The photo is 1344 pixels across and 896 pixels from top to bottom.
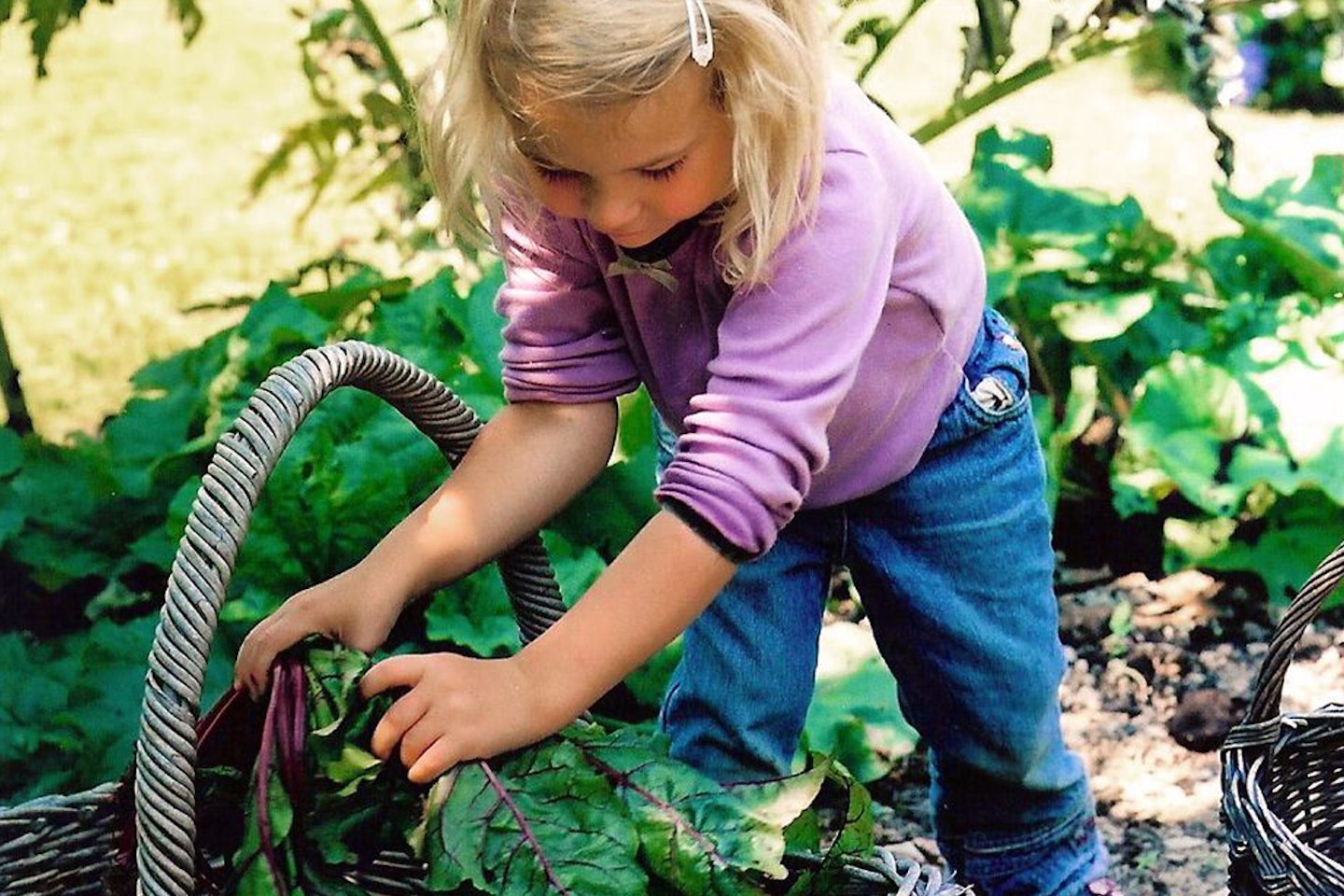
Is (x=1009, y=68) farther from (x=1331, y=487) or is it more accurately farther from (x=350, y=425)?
(x=350, y=425)

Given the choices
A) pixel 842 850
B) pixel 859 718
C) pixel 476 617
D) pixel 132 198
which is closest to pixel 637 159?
pixel 842 850

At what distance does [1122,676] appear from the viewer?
9.40ft

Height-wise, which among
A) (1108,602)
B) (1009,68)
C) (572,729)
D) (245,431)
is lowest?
(1009,68)

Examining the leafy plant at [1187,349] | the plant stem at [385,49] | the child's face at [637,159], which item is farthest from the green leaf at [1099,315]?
the child's face at [637,159]

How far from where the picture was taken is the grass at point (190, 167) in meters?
4.32

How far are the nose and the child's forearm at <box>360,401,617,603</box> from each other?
362mm

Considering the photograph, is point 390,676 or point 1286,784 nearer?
point 390,676

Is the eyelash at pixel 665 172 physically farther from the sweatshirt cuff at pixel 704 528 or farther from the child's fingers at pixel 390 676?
the child's fingers at pixel 390 676

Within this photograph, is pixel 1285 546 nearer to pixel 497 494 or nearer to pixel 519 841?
pixel 497 494

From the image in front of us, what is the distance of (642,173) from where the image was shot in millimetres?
1515

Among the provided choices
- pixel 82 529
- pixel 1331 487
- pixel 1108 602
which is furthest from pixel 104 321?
pixel 1331 487

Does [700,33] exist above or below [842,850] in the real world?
above

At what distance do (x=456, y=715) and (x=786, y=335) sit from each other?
0.44m

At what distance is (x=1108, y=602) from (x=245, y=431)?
6.13ft
